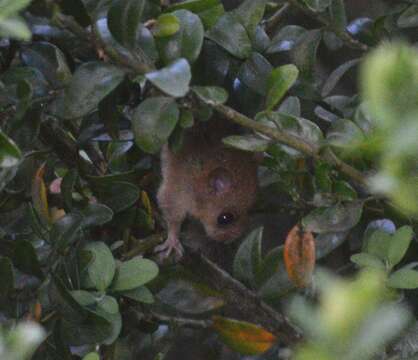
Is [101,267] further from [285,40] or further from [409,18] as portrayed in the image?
[409,18]

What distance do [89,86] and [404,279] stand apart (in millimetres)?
455

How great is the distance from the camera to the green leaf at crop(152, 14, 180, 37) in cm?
97

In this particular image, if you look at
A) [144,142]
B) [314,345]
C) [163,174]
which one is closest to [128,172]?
[144,142]

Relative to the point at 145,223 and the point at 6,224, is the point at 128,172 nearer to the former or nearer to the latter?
the point at 145,223

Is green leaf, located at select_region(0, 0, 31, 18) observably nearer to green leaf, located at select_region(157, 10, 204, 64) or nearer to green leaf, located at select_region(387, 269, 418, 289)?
green leaf, located at select_region(157, 10, 204, 64)

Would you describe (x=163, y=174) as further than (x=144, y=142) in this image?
Yes

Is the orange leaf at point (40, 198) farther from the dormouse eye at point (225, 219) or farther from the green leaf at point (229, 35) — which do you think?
the dormouse eye at point (225, 219)

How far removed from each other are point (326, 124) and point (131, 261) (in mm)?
462

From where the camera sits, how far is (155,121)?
998 millimetres

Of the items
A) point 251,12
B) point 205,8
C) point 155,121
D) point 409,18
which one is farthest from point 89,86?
point 409,18

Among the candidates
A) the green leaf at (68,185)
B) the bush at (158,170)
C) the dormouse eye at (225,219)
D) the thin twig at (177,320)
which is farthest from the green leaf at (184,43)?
the dormouse eye at (225,219)

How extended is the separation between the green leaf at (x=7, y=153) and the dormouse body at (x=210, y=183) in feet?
2.24

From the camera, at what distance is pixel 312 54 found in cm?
127

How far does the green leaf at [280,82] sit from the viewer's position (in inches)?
39.4
